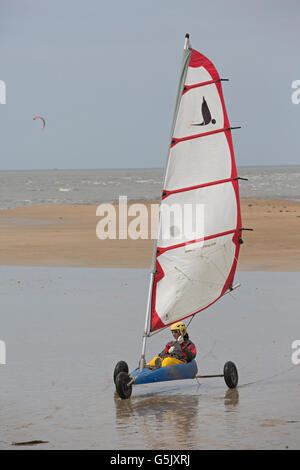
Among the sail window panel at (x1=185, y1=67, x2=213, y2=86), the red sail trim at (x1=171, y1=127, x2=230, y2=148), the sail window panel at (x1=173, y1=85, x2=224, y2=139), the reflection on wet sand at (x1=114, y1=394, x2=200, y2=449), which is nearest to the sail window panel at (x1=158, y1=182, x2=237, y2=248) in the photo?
the red sail trim at (x1=171, y1=127, x2=230, y2=148)

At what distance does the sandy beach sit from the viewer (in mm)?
30297

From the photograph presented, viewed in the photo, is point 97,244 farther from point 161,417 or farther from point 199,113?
point 161,417

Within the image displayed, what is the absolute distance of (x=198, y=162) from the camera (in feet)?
49.1

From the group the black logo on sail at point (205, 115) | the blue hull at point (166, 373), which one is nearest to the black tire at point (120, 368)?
the blue hull at point (166, 373)

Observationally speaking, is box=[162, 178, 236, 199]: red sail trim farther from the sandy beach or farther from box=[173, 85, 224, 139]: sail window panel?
the sandy beach

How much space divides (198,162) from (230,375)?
348 cm

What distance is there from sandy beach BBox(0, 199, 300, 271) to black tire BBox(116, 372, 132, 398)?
608 inches

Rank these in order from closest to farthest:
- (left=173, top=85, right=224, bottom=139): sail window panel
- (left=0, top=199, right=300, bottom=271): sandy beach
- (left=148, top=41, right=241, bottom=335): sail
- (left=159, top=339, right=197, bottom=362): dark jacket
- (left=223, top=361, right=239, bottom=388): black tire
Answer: (left=223, top=361, right=239, bottom=388): black tire < (left=159, top=339, right=197, bottom=362): dark jacket < (left=148, top=41, right=241, bottom=335): sail < (left=173, top=85, right=224, bottom=139): sail window panel < (left=0, top=199, right=300, bottom=271): sandy beach

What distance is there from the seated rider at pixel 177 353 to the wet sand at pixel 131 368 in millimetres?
434

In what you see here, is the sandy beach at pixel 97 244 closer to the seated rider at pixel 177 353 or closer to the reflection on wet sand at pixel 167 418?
the seated rider at pixel 177 353

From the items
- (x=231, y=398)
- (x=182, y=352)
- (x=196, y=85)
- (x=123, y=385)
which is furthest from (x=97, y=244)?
(x=123, y=385)

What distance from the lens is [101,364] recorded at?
49.8 feet

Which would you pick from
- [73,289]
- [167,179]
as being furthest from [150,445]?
[73,289]

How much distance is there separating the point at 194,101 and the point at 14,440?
6478 millimetres
